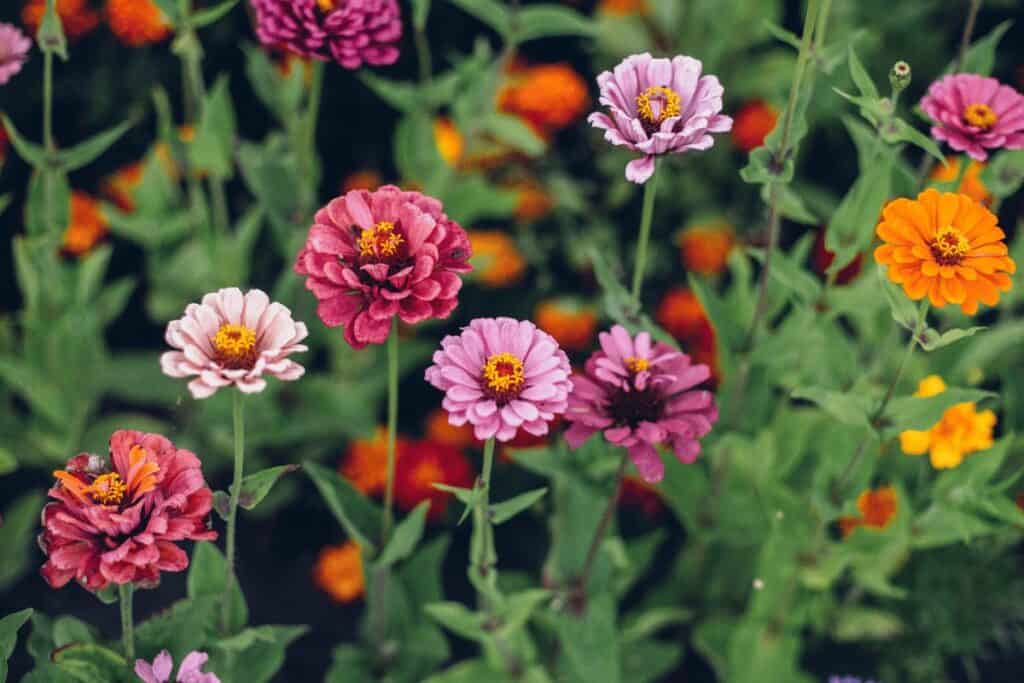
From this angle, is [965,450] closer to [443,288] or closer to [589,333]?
[589,333]

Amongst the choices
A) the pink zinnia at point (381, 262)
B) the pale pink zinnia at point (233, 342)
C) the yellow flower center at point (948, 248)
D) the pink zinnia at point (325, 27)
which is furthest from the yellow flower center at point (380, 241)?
the yellow flower center at point (948, 248)

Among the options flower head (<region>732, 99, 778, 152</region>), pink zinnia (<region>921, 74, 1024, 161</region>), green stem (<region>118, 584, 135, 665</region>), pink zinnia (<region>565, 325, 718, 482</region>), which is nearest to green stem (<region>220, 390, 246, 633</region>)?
green stem (<region>118, 584, 135, 665</region>)

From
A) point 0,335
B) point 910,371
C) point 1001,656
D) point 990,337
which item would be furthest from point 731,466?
point 0,335

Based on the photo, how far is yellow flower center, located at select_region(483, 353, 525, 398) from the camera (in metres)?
1.14

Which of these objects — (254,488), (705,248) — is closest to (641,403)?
(254,488)

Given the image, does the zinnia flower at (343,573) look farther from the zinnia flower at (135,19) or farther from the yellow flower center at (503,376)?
the zinnia flower at (135,19)

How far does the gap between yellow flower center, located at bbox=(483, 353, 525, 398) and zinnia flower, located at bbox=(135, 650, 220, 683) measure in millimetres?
423

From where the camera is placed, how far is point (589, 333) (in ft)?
7.01

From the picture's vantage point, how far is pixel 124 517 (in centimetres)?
102

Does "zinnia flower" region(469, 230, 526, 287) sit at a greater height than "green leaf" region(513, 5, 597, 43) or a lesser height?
lesser

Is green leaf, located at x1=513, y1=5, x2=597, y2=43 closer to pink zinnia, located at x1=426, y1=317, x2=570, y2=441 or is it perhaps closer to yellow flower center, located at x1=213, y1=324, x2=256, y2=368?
pink zinnia, located at x1=426, y1=317, x2=570, y2=441

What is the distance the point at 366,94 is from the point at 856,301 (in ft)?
4.28

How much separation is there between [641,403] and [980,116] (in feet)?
1.84

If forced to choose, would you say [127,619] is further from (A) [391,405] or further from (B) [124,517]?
(A) [391,405]
